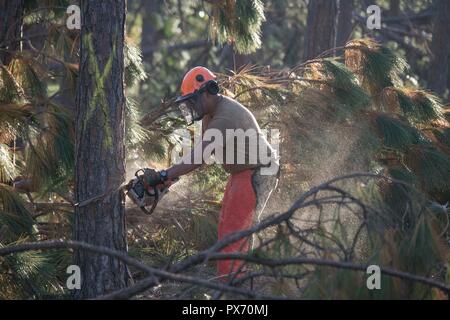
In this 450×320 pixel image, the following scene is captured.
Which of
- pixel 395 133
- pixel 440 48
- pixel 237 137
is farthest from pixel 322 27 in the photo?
pixel 440 48

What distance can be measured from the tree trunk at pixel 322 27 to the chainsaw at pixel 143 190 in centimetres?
452

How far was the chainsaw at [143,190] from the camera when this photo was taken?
18.1 feet

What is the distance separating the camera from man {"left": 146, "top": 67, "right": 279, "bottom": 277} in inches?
232

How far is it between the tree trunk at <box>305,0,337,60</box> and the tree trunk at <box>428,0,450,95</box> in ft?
14.3

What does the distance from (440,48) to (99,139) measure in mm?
9567

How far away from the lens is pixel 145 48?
17.3m

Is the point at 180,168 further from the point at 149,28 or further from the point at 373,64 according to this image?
the point at 149,28

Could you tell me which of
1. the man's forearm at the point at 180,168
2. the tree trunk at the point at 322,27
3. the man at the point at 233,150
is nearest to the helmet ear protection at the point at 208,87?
the man at the point at 233,150

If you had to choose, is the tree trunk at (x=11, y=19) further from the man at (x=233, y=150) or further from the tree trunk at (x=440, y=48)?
the tree trunk at (x=440, y=48)

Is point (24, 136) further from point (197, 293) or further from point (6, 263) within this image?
point (197, 293)

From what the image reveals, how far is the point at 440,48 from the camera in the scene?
13.6 m

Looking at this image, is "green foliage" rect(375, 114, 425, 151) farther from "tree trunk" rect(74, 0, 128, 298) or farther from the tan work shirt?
"tree trunk" rect(74, 0, 128, 298)
